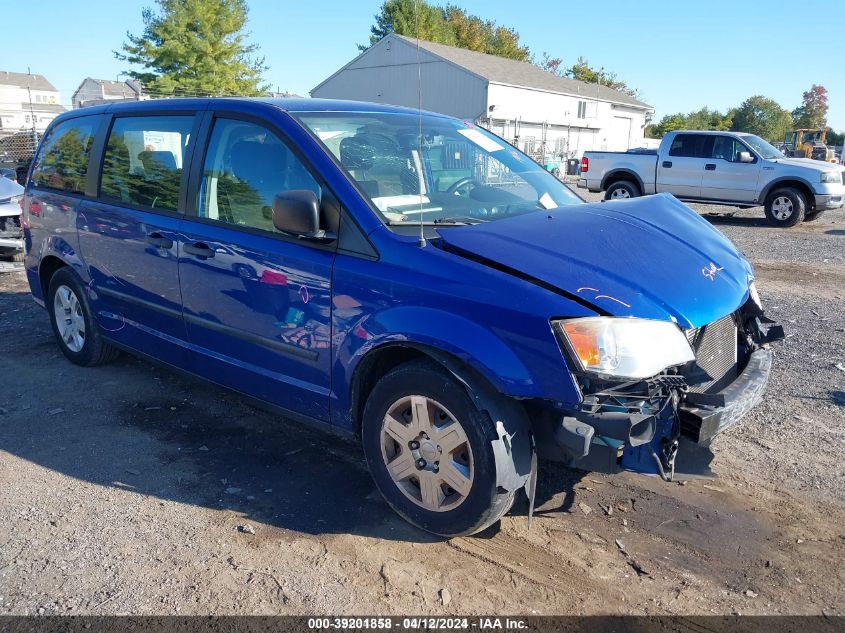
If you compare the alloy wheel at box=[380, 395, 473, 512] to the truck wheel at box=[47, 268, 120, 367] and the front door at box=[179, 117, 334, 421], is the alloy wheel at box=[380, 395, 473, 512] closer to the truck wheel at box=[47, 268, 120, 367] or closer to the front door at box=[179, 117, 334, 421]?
the front door at box=[179, 117, 334, 421]

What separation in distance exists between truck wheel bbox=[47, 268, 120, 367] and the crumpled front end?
369 cm

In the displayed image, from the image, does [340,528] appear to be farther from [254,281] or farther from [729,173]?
[729,173]

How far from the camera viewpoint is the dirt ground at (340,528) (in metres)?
2.77

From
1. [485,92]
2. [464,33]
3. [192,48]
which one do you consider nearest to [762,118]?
[464,33]

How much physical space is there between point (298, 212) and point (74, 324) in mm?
3110

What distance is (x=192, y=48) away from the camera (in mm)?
36406

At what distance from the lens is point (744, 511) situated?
11.1ft

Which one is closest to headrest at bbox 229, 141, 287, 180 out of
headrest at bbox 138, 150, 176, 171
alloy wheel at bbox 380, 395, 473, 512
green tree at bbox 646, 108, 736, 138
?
headrest at bbox 138, 150, 176, 171

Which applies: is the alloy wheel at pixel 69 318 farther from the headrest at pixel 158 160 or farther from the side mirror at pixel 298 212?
the side mirror at pixel 298 212

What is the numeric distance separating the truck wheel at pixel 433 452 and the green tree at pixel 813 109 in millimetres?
86834

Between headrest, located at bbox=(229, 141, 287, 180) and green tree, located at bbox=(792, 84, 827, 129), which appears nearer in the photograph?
headrest, located at bbox=(229, 141, 287, 180)

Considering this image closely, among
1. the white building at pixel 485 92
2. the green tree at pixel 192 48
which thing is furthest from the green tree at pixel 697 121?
the green tree at pixel 192 48

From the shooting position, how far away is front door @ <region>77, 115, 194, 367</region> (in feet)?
13.6

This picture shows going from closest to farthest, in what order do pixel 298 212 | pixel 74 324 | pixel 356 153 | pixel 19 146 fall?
pixel 298 212 < pixel 356 153 < pixel 74 324 < pixel 19 146
